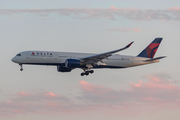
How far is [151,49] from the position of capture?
88.2m

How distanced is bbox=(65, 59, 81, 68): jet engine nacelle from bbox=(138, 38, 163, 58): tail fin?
56.1 ft

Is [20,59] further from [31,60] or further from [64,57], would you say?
[64,57]

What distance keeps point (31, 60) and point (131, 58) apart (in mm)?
21859

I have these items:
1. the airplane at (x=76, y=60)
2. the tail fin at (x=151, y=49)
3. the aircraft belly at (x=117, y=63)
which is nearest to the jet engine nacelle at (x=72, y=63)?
the airplane at (x=76, y=60)

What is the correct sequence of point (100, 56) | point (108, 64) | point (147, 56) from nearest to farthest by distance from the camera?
point (100, 56)
point (108, 64)
point (147, 56)

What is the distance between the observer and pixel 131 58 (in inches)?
3314

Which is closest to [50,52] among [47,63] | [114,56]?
[47,63]

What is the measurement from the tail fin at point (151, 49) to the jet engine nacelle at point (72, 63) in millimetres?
17106

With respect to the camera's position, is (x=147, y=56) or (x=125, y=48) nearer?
(x=125, y=48)

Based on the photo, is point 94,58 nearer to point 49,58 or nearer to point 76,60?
point 76,60

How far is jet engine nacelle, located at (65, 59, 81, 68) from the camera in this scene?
248 ft

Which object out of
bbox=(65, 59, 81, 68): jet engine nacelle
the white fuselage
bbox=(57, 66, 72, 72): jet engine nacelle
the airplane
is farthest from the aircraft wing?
bbox=(57, 66, 72, 72): jet engine nacelle

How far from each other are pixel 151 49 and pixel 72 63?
21450 millimetres

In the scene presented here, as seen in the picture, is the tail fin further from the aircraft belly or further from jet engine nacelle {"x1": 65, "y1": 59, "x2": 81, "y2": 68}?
jet engine nacelle {"x1": 65, "y1": 59, "x2": 81, "y2": 68}
